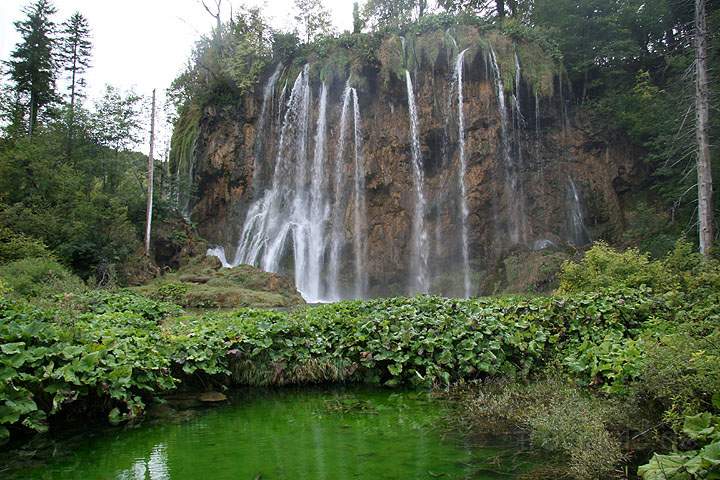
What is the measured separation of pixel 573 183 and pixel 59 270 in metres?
22.7

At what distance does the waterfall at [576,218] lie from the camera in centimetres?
2492

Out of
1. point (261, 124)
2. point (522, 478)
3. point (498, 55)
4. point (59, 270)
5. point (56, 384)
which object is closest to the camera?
point (522, 478)

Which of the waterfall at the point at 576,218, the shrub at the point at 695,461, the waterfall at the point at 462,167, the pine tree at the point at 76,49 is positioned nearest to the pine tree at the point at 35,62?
the pine tree at the point at 76,49

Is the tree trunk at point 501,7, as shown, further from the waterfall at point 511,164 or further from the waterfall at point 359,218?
the waterfall at point 359,218

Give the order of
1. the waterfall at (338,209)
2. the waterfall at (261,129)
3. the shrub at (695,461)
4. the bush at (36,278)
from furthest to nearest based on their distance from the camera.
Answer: the waterfall at (261,129) < the waterfall at (338,209) < the bush at (36,278) < the shrub at (695,461)

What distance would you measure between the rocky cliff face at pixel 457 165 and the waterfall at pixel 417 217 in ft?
0.60

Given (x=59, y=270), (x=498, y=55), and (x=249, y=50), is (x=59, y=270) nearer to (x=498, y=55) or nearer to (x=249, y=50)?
(x=249, y=50)

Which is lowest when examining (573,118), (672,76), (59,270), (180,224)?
(59,270)

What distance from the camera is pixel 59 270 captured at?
54.2 ft

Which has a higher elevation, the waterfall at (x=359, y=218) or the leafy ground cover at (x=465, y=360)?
the waterfall at (x=359, y=218)

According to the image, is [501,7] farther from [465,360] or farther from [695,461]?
[695,461]

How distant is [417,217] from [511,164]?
5.29m

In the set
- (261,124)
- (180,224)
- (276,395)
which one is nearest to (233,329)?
(276,395)

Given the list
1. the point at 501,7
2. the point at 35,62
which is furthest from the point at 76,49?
the point at 501,7
